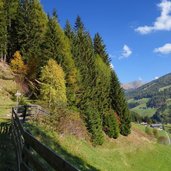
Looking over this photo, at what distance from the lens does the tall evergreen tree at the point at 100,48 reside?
93275 millimetres

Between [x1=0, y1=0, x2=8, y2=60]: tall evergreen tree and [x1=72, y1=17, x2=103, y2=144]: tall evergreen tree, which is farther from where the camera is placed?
[x1=0, y1=0, x2=8, y2=60]: tall evergreen tree

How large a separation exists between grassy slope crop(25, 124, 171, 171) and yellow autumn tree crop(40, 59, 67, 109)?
9344 millimetres

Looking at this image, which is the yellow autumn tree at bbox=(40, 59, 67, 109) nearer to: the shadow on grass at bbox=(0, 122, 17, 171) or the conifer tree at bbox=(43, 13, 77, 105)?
the conifer tree at bbox=(43, 13, 77, 105)

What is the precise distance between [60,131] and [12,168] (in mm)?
19986

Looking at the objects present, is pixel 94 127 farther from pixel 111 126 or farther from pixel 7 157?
pixel 7 157

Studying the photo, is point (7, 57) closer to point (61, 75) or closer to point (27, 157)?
point (61, 75)

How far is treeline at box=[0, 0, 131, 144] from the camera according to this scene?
52844mm

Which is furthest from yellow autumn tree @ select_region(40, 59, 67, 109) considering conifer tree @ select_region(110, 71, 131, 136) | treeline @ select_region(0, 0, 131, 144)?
conifer tree @ select_region(110, 71, 131, 136)

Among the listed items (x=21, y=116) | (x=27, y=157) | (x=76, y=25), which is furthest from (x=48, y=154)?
(x=76, y=25)

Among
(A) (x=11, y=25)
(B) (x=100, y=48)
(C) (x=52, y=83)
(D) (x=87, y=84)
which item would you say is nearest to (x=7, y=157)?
(C) (x=52, y=83)

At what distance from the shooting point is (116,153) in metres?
49.1

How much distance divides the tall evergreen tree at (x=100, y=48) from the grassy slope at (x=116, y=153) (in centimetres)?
2955

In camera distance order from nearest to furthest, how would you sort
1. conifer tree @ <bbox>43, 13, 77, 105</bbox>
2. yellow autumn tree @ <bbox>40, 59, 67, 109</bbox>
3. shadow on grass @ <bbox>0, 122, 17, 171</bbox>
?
1. shadow on grass @ <bbox>0, 122, 17, 171</bbox>
2. yellow autumn tree @ <bbox>40, 59, 67, 109</bbox>
3. conifer tree @ <bbox>43, 13, 77, 105</bbox>

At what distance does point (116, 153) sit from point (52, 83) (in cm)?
1384
